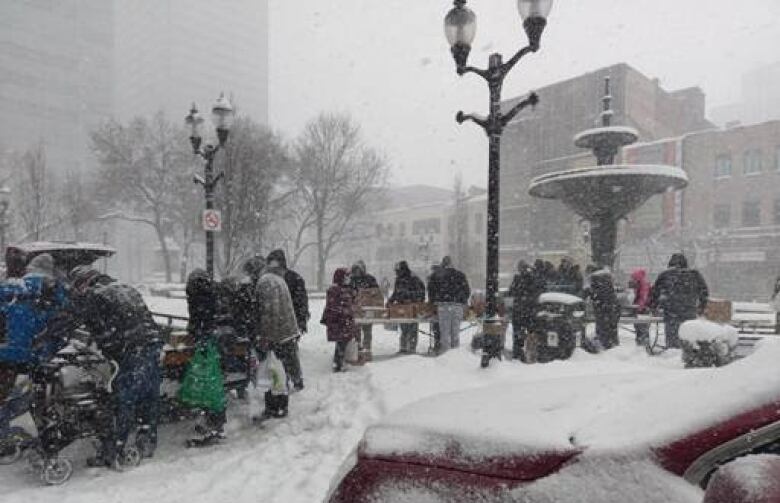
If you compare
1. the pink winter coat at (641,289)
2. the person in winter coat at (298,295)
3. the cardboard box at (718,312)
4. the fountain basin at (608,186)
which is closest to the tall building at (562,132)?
the pink winter coat at (641,289)

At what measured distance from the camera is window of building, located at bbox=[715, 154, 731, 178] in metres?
42.6

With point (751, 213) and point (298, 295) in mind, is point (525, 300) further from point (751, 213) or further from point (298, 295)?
point (751, 213)

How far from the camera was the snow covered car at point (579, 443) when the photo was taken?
1.65 metres

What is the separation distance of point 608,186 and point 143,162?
114 ft

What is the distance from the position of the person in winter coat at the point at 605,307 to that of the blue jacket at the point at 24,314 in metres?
8.38

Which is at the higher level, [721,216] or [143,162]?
[143,162]

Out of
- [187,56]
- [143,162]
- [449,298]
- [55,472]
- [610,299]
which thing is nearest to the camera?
[55,472]

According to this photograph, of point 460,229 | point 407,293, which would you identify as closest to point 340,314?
point 407,293

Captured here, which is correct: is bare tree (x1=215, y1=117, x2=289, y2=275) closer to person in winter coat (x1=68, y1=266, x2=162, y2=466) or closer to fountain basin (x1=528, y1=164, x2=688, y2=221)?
fountain basin (x1=528, y1=164, x2=688, y2=221)

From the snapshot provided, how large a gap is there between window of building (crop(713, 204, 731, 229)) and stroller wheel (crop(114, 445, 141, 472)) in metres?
46.0

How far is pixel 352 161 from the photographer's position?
40250 mm

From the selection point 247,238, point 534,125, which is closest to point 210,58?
point 534,125

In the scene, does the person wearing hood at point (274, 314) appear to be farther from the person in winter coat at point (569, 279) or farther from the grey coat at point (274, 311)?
the person in winter coat at point (569, 279)

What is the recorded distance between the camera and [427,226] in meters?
71.8
